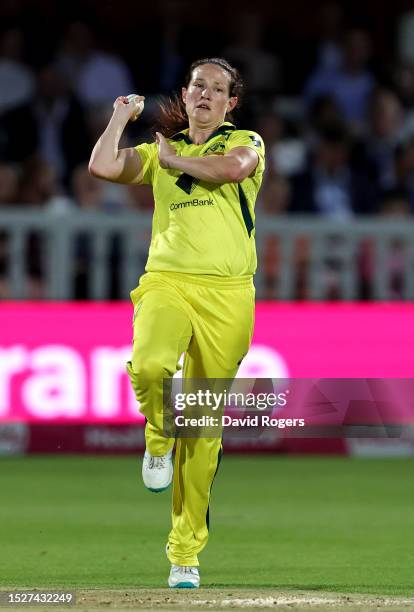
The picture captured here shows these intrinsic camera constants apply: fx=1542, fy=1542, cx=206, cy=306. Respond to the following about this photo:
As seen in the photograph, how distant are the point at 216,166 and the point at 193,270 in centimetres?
49

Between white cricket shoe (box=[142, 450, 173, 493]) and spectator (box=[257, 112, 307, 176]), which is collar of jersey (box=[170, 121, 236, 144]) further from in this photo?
spectator (box=[257, 112, 307, 176])

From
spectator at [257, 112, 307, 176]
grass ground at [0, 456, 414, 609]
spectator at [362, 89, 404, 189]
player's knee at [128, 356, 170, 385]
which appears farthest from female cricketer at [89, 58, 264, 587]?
spectator at [362, 89, 404, 189]

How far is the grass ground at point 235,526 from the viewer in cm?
761

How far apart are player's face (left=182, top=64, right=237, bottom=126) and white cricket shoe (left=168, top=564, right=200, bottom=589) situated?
6.84 ft

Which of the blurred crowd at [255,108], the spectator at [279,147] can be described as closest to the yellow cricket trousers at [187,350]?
the blurred crowd at [255,108]

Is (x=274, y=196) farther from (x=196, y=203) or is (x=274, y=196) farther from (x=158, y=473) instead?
(x=158, y=473)

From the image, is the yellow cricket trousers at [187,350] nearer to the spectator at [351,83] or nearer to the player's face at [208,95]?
the player's face at [208,95]

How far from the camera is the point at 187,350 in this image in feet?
23.5

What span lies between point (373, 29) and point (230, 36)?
2197 mm

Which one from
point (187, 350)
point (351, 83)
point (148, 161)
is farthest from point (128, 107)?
point (351, 83)

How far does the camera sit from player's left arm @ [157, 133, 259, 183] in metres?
6.95

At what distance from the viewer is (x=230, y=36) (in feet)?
54.9

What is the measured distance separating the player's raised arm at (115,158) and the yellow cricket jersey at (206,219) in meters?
0.12

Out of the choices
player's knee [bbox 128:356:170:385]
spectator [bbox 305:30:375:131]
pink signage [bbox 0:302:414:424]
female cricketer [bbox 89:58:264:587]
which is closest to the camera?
player's knee [bbox 128:356:170:385]
